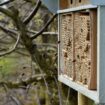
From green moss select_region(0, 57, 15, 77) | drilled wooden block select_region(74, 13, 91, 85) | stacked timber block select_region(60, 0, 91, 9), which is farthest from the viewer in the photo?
green moss select_region(0, 57, 15, 77)

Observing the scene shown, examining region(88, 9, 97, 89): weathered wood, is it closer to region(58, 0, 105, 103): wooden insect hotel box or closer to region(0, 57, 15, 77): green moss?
region(58, 0, 105, 103): wooden insect hotel box

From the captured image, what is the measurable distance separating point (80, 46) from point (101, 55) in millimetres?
442

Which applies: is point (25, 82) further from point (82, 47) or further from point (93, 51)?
point (93, 51)

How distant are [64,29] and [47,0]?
36 centimetres

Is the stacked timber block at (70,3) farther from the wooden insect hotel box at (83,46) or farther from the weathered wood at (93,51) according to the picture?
the weathered wood at (93,51)

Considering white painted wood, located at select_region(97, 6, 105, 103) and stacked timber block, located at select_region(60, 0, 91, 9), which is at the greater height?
stacked timber block, located at select_region(60, 0, 91, 9)

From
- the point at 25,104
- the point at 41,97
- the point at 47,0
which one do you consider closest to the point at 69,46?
the point at 47,0

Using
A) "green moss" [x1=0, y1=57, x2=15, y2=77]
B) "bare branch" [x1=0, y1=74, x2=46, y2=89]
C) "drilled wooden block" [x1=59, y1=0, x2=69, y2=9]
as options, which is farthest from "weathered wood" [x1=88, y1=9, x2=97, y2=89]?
"green moss" [x1=0, y1=57, x2=15, y2=77]

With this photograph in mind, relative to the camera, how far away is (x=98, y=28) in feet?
7.34

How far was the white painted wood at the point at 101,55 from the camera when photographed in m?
2.21

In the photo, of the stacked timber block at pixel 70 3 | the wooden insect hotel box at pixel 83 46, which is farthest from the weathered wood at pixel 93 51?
the stacked timber block at pixel 70 3

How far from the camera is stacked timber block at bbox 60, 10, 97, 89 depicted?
2398mm

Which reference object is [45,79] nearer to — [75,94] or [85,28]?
[75,94]

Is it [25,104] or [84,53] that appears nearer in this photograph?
[84,53]
